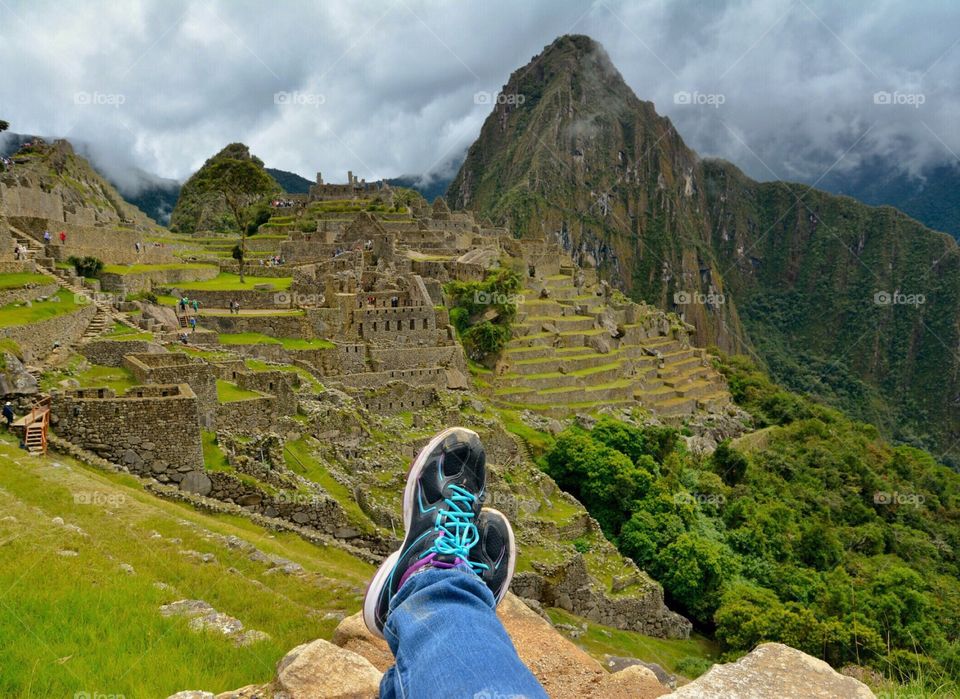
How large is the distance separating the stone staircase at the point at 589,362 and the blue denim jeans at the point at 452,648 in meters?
28.8

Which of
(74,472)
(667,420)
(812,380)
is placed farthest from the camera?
(812,380)

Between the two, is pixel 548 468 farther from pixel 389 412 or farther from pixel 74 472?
pixel 74 472

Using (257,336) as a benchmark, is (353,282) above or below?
above

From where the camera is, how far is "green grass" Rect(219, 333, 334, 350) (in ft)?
75.5

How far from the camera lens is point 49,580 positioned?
5.73m

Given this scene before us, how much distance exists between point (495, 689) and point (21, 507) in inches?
300

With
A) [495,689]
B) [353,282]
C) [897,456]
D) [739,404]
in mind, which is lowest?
[897,456]

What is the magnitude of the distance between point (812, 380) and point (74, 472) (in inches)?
6685

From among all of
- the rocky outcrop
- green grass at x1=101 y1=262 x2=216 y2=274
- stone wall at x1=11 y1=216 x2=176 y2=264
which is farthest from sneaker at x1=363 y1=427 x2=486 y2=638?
stone wall at x1=11 y1=216 x2=176 y2=264

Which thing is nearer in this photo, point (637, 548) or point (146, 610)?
point (146, 610)

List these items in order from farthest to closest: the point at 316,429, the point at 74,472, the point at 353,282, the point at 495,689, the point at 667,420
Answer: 1. the point at 667,420
2. the point at 353,282
3. the point at 316,429
4. the point at 74,472
5. the point at 495,689

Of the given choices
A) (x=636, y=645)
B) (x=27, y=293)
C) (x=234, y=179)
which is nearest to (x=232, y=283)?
(x=234, y=179)

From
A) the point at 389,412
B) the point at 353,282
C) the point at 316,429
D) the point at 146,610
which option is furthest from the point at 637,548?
the point at 146,610

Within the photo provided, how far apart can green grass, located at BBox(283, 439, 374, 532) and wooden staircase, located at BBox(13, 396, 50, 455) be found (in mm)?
5092
